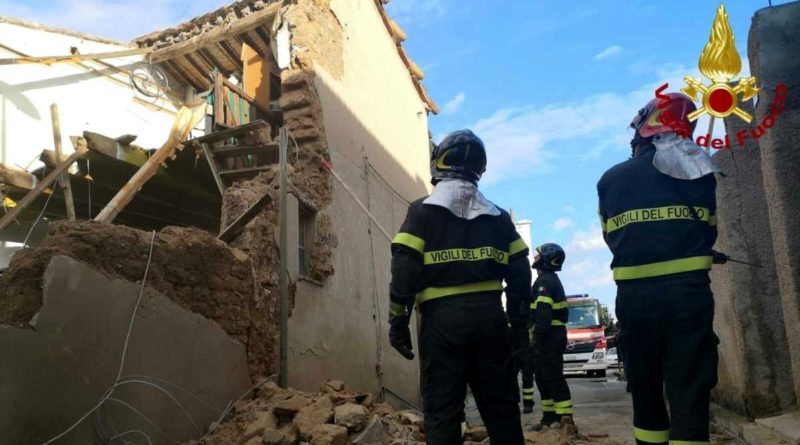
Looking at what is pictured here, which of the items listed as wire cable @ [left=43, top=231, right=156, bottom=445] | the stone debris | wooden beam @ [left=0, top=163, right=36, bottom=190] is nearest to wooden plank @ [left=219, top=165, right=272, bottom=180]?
wooden beam @ [left=0, top=163, right=36, bottom=190]

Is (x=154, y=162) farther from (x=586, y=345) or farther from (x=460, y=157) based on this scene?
(x=586, y=345)

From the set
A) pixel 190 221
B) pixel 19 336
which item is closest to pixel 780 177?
pixel 19 336

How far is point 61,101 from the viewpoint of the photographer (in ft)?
34.4

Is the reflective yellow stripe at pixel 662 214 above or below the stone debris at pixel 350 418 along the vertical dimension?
above

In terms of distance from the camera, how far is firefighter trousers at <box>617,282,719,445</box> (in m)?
2.63

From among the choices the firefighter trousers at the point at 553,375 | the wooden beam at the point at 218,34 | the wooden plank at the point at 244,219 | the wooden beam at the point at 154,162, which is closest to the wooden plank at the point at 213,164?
the wooden beam at the point at 154,162

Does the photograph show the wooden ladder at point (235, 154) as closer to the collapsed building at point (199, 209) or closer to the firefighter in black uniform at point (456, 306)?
the collapsed building at point (199, 209)

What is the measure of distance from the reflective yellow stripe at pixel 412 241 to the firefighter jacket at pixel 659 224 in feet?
3.29

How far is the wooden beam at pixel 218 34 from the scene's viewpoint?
29.0 feet

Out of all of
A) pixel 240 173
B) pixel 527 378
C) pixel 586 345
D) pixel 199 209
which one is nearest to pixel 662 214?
pixel 240 173

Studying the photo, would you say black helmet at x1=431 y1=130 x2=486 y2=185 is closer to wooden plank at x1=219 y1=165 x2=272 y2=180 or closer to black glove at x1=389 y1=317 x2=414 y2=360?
black glove at x1=389 y1=317 x2=414 y2=360

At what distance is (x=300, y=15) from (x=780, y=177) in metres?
6.16

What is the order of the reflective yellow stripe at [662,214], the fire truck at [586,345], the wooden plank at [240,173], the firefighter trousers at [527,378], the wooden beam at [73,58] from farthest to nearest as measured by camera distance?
the fire truck at [586,345], the wooden beam at [73,58], the firefighter trousers at [527,378], the wooden plank at [240,173], the reflective yellow stripe at [662,214]

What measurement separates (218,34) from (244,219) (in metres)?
5.46
